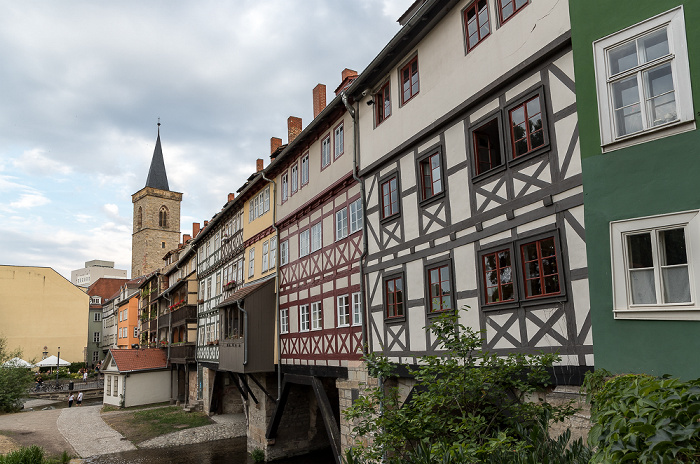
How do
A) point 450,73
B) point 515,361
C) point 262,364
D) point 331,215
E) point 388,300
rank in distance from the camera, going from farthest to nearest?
point 262,364 < point 331,215 < point 388,300 < point 450,73 < point 515,361

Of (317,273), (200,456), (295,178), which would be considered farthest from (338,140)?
(200,456)

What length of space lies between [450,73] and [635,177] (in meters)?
5.02

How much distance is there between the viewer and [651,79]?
6820 mm

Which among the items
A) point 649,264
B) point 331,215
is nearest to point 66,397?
point 331,215

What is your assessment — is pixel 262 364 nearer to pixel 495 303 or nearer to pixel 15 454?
pixel 15 454

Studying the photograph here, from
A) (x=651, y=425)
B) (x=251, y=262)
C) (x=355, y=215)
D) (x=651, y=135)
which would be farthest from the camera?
(x=251, y=262)

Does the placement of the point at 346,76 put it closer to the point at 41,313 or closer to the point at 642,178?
the point at 642,178

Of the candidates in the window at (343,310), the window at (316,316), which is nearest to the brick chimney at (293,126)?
the window at (316,316)

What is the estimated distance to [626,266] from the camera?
6824 mm

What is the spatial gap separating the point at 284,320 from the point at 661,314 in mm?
14715

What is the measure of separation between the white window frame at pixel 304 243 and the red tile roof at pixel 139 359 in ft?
78.0

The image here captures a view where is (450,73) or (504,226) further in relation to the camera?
(450,73)

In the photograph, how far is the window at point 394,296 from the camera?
40.7 ft

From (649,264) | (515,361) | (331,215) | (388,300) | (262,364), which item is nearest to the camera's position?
(649,264)
